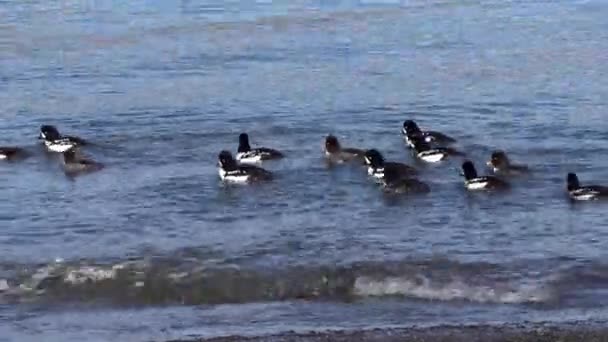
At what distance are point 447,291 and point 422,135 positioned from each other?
25.4ft

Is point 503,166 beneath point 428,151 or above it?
beneath

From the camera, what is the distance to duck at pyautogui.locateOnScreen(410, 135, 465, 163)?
22.6 meters

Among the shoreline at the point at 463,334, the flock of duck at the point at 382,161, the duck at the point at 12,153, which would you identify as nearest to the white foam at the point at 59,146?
the flock of duck at the point at 382,161

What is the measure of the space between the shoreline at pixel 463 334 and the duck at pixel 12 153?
33.3 feet

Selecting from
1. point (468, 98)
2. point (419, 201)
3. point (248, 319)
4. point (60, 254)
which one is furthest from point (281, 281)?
point (468, 98)

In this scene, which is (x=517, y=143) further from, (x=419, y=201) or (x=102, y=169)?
(x=102, y=169)

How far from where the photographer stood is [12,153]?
23.8m

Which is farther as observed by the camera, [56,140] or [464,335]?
[56,140]

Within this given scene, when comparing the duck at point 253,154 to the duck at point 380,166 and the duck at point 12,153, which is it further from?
the duck at point 12,153

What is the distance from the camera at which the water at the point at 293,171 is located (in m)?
Result: 15.6

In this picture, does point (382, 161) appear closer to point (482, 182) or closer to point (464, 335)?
point (482, 182)

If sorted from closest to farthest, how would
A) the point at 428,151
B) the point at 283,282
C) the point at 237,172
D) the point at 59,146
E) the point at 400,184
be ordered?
1. the point at 283,282
2. the point at 400,184
3. the point at 237,172
4. the point at 428,151
5. the point at 59,146

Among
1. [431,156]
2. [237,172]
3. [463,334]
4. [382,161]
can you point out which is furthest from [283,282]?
[431,156]

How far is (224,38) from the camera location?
33.7 m
